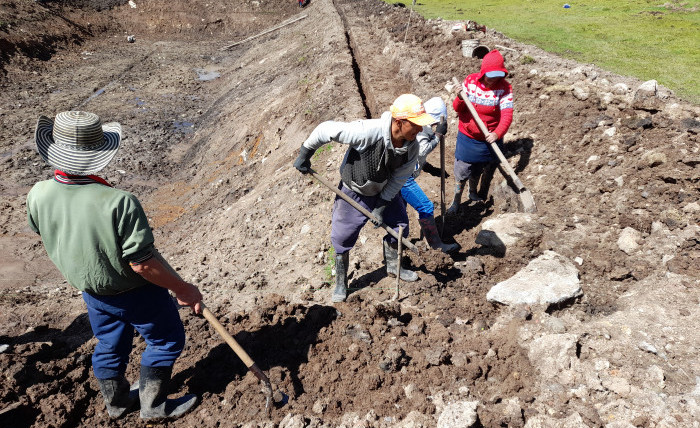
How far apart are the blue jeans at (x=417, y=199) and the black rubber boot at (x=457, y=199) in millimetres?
1247

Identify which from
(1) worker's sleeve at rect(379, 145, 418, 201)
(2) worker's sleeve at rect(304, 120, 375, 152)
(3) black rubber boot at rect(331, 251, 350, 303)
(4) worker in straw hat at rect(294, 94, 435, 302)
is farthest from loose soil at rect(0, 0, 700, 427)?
(2) worker's sleeve at rect(304, 120, 375, 152)

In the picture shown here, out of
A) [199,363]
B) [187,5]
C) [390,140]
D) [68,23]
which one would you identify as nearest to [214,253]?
[199,363]

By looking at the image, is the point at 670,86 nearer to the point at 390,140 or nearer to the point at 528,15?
the point at 390,140

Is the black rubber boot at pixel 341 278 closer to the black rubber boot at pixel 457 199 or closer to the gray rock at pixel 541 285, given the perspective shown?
the gray rock at pixel 541 285

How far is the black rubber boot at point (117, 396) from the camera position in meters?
2.91

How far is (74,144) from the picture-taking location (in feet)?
7.84

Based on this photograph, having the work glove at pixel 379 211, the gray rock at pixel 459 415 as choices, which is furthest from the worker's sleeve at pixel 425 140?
the gray rock at pixel 459 415

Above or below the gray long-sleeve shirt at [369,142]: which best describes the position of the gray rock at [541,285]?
below

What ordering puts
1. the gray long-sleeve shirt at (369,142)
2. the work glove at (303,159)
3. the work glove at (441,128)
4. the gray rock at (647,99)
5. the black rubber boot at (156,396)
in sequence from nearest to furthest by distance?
1. the black rubber boot at (156,396)
2. the gray long-sleeve shirt at (369,142)
3. the work glove at (303,159)
4. the work glove at (441,128)
5. the gray rock at (647,99)

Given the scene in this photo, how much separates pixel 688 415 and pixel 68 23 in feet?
81.8

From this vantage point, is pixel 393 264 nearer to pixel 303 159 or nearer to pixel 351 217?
pixel 351 217

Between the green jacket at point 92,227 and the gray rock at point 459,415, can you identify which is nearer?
the green jacket at point 92,227

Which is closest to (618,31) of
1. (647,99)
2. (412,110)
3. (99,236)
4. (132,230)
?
(647,99)

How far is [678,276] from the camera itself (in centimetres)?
367
